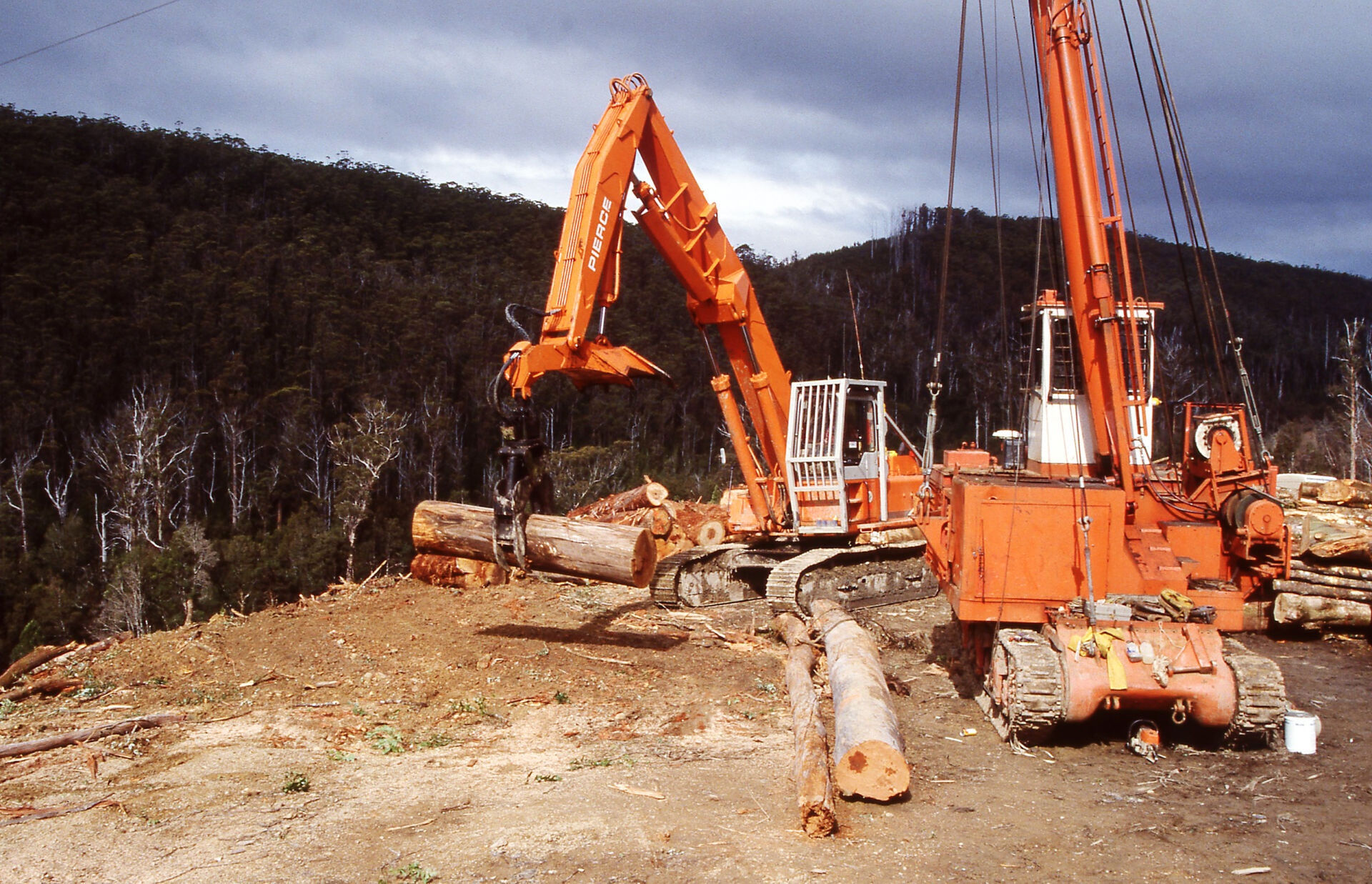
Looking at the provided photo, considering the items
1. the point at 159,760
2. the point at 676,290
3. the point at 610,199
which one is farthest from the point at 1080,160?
the point at 676,290

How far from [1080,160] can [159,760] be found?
7758 millimetres

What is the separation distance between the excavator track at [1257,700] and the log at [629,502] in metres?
11.4

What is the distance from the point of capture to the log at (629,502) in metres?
17.0

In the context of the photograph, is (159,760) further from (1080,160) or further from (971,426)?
(971,426)

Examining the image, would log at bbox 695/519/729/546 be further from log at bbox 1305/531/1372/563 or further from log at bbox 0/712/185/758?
log at bbox 0/712/185/758

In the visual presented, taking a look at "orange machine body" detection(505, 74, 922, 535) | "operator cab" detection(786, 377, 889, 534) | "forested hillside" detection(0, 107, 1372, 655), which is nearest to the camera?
"orange machine body" detection(505, 74, 922, 535)

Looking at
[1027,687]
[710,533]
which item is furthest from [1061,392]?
[710,533]

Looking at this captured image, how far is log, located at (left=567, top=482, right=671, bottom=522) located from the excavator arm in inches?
184

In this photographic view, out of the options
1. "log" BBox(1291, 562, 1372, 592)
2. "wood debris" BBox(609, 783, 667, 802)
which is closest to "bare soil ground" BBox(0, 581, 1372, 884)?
"wood debris" BBox(609, 783, 667, 802)

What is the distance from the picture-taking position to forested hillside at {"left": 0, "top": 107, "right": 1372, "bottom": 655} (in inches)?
1437

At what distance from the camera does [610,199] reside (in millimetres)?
8594

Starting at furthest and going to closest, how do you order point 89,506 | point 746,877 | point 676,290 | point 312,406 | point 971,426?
1. point 676,290
2. point 971,426
3. point 312,406
4. point 89,506
5. point 746,877

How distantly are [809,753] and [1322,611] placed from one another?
7548mm

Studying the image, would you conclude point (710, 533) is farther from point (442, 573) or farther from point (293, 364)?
point (293, 364)
